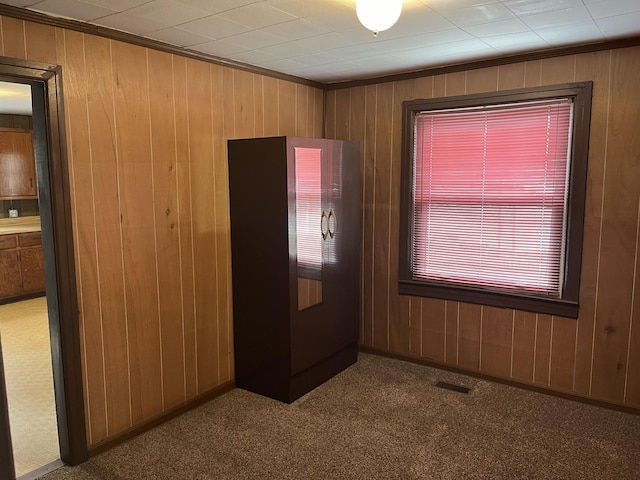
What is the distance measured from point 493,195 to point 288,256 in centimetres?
155

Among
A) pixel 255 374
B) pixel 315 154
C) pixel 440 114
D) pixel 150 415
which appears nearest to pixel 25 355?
pixel 150 415

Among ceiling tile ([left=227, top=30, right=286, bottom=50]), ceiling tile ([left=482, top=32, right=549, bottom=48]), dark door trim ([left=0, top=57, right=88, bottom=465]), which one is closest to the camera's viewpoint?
dark door trim ([left=0, top=57, right=88, bottom=465])

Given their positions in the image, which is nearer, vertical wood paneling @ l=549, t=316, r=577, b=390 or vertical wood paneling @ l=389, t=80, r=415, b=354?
vertical wood paneling @ l=549, t=316, r=577, b=390

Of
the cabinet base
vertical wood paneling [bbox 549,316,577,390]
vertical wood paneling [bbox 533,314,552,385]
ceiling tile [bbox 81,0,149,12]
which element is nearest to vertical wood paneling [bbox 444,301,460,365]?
vertical wood paneling [bbox 533,314,552,385]

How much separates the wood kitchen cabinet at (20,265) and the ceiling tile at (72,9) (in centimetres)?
402

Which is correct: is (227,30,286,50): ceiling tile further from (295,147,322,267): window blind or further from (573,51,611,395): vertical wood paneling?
(573,51,611,395): vertical wood paneling

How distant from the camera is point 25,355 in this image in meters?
4.22

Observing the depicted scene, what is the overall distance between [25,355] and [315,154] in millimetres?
3099


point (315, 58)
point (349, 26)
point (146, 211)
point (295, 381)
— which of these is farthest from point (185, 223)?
point (349, 26)

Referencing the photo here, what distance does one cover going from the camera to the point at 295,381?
11.0 feet

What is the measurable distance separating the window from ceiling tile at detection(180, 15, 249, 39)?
1612mm

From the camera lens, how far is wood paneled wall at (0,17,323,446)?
8.44 ft

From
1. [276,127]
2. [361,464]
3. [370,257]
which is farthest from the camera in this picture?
[370,257]

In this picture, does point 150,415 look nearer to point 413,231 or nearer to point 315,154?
point 315,154
